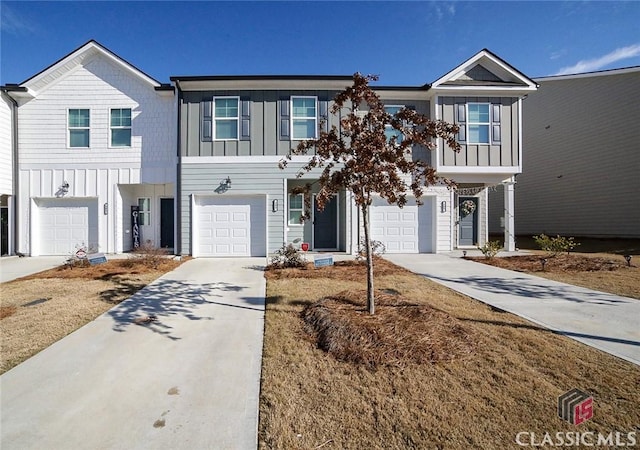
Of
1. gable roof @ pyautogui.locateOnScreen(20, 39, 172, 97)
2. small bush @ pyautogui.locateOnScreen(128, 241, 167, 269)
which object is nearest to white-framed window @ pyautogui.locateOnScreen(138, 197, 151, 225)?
small bush @ pyautogui.locateOnScreen(128, 241, 167, 269)

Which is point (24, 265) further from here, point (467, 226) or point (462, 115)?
point (467, 226)

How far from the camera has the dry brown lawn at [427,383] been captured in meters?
2.15

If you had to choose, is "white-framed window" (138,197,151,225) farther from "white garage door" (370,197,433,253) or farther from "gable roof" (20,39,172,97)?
"white garage door" (370,197,433,253)

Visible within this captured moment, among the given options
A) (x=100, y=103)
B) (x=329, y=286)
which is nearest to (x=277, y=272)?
(x=329, y=286)

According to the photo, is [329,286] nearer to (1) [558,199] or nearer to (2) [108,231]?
(2) [108,231]

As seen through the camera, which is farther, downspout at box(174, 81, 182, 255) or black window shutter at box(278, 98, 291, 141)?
black window shutter at box(278, 98, 291, 141)

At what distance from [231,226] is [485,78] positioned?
37.4 ft

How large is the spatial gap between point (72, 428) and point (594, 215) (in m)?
21.8

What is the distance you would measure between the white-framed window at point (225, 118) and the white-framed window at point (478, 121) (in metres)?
8.72

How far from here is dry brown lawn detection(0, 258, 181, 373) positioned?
Result: 3.71m

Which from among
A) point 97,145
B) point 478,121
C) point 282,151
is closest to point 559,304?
point 478,121

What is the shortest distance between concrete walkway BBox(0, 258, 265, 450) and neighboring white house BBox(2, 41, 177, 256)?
7956mm

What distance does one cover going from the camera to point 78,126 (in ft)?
35.9

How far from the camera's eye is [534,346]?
3.45 m
